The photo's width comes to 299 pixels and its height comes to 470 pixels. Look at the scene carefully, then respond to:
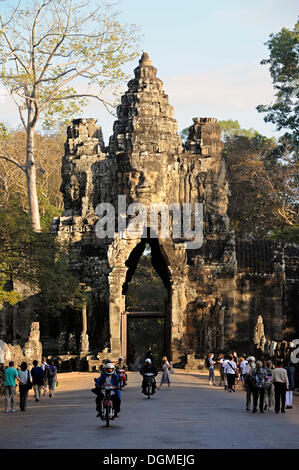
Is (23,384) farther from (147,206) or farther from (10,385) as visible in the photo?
(147,206)

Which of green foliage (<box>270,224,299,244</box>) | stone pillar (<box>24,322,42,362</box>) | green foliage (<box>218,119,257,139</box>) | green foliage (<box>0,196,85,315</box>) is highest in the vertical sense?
green foliage (<box>218,119,257,139</box>)

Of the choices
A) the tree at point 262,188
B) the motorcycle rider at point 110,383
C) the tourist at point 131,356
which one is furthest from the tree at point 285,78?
the motorcycle rider at point 110,383

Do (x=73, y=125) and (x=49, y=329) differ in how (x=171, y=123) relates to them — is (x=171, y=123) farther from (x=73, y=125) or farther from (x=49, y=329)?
(x=49, y=329)

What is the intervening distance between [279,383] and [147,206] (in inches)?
797

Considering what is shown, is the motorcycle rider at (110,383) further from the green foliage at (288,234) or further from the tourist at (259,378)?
the green foliage at (288,234)

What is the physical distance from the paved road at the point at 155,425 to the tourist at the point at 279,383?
1.20 feet

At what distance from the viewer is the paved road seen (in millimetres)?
13938

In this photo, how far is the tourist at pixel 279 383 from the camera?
64.3 ft

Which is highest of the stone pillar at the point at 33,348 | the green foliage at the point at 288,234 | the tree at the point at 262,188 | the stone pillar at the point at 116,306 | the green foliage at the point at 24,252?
the tree at the point at 262,188

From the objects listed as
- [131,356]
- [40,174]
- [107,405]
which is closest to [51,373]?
[107,405]

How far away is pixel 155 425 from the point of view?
16406mm

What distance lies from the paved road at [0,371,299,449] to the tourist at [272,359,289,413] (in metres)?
0.37

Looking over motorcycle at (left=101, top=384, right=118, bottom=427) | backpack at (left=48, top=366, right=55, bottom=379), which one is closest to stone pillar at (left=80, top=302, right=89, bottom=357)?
backpack at (left=48, top=366, right=55, bottom=379)

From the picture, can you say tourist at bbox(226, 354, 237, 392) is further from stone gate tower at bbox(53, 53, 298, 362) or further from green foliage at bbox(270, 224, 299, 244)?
green foliage at bbox(270, 224, 299, 244)
